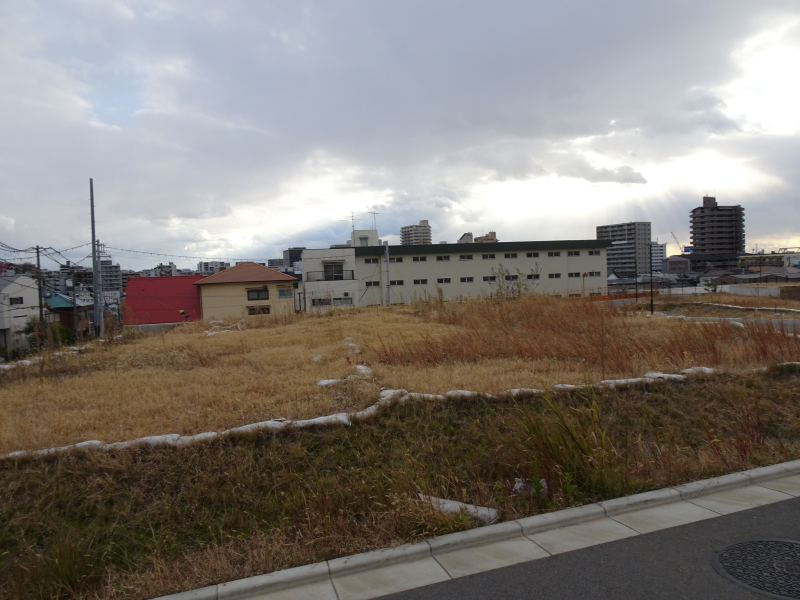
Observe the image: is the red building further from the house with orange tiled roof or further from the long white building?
the long white building

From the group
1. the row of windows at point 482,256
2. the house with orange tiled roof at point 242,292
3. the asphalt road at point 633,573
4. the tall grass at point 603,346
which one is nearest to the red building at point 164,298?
the house with orange tiled roof at point 242,292

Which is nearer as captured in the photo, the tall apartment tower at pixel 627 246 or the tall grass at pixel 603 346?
the tall grass at pixel 603 346


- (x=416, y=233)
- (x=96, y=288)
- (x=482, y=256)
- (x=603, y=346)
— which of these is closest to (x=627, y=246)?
(x=416, y=233)

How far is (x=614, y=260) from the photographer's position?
349ft

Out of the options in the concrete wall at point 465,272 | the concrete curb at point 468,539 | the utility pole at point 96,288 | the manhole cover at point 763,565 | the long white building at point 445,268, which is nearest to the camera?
the manhole cover at point 763,565

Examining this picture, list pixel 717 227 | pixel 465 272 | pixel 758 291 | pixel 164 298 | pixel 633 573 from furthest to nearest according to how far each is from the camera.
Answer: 1. pixel 717 227
2. pixel 465 272
3. pixel 164 298
4. pixel 758 291
5. pixel 633 573

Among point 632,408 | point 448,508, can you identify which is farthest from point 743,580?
point 632,408

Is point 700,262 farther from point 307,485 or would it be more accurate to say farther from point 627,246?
point 307,485

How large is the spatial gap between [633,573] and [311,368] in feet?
20.4

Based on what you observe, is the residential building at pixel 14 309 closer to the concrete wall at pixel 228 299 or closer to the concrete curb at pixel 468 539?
the concrete wall at pixel 228 299

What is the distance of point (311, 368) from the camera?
27.7ft

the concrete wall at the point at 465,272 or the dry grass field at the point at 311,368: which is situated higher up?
A: the concrete wall at the point at 465,272

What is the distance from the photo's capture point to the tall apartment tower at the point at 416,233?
110 meters

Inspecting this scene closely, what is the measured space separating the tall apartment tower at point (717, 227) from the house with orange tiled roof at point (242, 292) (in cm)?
9685
